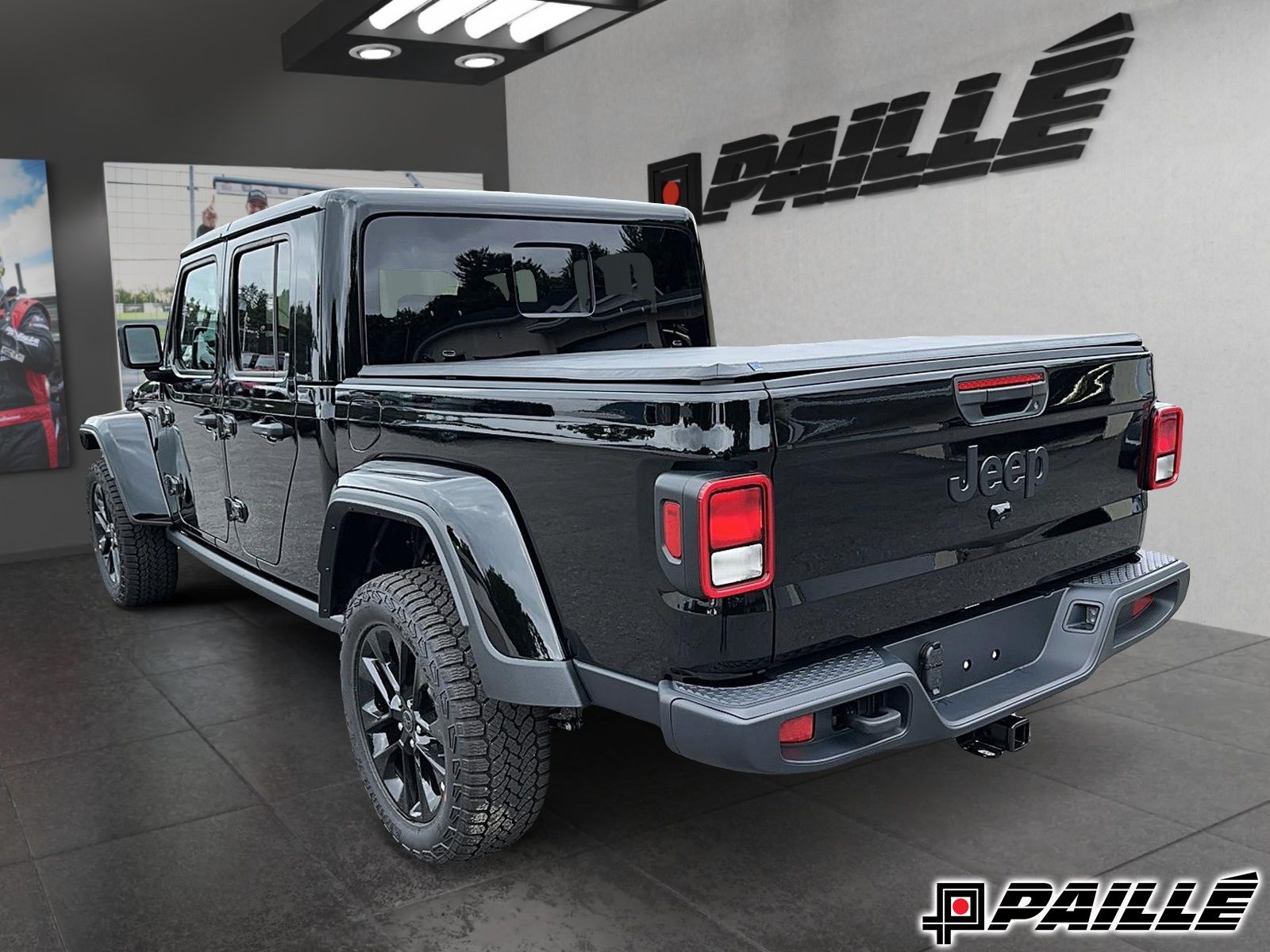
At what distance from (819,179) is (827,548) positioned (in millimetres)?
4285

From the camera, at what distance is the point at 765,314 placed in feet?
21.2

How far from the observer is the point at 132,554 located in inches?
200

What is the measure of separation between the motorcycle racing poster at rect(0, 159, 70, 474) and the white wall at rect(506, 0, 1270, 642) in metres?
4.15

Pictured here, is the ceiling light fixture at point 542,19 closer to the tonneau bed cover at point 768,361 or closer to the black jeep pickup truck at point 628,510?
the black jeep pickup truck at point 628,510

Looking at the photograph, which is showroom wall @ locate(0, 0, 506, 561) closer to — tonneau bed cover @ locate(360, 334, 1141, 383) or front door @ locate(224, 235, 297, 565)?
front door @ locate(224, 235, 297, 565)

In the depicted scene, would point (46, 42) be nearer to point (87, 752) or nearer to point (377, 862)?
point (87, 752)

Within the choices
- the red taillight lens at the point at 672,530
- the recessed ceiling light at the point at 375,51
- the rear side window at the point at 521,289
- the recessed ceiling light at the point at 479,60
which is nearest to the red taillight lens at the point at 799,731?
the red taillight lens at the point at 672,530

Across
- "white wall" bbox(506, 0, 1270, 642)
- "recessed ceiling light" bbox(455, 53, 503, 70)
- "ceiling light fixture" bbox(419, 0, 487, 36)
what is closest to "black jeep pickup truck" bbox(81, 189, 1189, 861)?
"white wall" bbox(506, 0, 1270, 642)

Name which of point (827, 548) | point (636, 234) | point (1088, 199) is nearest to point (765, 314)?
point (1088, 199)

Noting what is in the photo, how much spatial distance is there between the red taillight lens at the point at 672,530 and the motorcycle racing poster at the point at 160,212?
561 centimetres

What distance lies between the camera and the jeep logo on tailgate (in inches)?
90.3

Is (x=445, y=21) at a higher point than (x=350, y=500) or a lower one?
higher

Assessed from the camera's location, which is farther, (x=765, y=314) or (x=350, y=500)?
(x=765, y=314)

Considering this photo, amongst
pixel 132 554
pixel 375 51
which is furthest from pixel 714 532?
pixel 375 51
